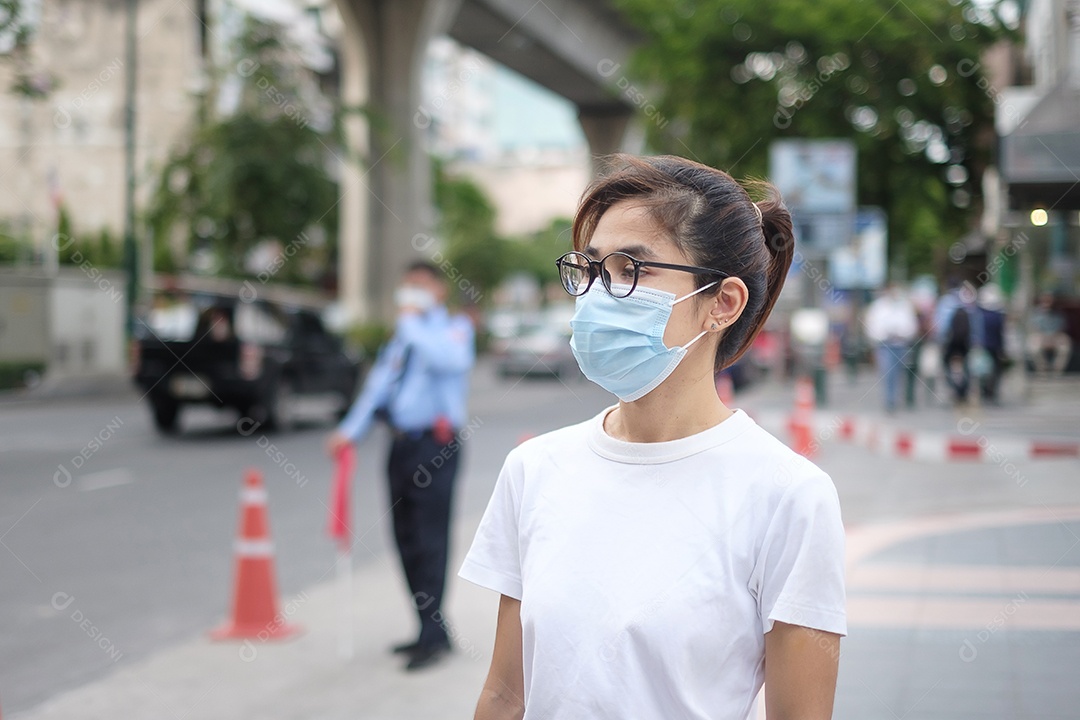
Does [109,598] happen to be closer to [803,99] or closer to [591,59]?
[803,99]

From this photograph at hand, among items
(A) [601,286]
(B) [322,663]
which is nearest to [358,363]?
(B) [322,663]

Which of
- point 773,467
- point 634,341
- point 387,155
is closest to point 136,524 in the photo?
point 634,341

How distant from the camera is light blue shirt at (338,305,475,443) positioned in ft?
19.0

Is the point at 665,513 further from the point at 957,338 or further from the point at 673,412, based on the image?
the point at 957,338

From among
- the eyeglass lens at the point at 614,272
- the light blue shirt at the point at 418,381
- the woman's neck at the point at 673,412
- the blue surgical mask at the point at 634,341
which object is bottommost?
the light blue shirt at the point at 418,381

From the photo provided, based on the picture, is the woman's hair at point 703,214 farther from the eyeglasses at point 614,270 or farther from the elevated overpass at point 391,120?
the elevated overpass at point 391,120

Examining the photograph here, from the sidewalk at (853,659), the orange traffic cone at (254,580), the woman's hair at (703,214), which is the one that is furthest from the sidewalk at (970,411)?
the woman's hair at (703,214)

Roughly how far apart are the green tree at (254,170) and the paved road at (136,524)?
6.07 m

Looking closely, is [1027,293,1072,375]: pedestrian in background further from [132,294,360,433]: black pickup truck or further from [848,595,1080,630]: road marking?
[848,595,1080,630]: road marking

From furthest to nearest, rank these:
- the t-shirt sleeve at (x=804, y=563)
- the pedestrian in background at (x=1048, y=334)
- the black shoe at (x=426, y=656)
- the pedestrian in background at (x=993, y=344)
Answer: the pedestrian in background at (x=1048, y=334), the pedestrian in background at (x=993, y=344), the black shoe at (x=426, y=656), the t-shirt sleeve at (x=804, y=563)

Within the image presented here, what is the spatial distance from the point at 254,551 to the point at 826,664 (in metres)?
4.55

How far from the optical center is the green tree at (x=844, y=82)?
888 inches

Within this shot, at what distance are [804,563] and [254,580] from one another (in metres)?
4.63

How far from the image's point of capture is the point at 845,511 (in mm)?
9547
